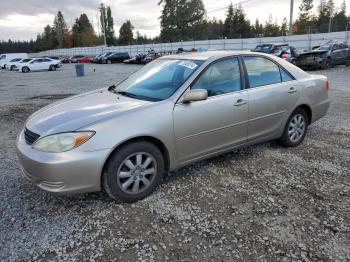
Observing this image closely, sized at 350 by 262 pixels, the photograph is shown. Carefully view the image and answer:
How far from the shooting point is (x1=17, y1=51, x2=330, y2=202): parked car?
10.4 feet

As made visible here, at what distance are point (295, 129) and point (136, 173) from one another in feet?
9.50

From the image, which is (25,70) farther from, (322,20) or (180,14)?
(322,20)

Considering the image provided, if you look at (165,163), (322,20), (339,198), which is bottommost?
(339,198)

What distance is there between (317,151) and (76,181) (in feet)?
12.2

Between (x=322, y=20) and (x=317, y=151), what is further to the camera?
(x=322, y=20)

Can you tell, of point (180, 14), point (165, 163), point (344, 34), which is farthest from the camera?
point (180, 14)

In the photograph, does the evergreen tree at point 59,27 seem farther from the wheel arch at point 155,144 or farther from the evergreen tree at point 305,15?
the wheel arch at point 155,144

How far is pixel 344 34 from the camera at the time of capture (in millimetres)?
26688

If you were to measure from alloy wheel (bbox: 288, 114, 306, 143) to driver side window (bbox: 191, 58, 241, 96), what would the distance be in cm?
136

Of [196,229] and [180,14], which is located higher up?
[180,14]

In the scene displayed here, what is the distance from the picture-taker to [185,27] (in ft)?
238

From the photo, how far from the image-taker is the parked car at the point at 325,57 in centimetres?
1788

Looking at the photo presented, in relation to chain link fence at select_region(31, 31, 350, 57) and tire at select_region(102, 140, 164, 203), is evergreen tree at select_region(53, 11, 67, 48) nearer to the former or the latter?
chain link fence at select_region(31, 31, 350, 57)

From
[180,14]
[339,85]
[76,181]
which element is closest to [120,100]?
[76,181]
